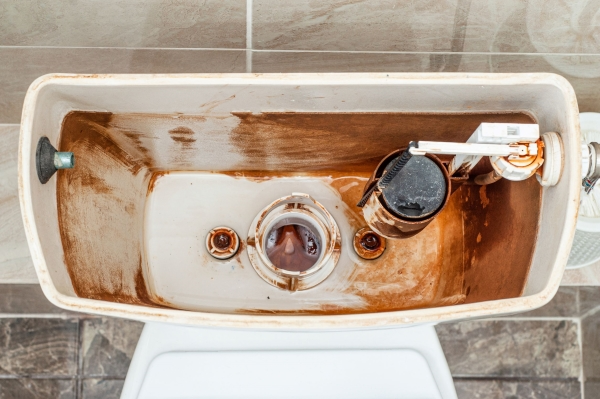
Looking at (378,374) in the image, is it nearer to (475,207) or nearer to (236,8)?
(475,207)

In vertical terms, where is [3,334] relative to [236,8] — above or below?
below

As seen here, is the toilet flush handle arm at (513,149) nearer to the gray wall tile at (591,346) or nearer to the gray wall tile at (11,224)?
the gray wall tile at (591,346)

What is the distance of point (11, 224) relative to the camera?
1.11 meters

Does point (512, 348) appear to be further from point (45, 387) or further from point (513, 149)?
point (45, 387)

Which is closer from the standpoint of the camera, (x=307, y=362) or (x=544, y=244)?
(x=544, y=244)

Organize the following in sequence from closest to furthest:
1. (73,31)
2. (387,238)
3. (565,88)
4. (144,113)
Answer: (565,88)
(144,113)
(387,238)
(73,31)

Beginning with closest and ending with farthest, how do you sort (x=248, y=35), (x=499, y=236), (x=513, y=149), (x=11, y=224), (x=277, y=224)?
(x=513, y=149) < (x=499, y=236) < (x=277, y=224) < (x=248, y=35) < (x=11, y=224)

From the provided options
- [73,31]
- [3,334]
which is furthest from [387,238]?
[3,334]

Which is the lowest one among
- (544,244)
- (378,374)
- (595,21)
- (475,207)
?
(378,374)

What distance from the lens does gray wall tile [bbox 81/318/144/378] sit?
1132 millimetres

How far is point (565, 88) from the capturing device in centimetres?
57

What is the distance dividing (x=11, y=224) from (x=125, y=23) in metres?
0.55

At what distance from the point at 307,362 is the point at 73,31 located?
0.77m

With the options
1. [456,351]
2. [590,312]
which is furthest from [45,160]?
[590,312]
